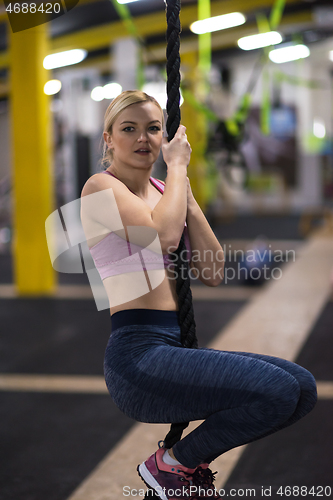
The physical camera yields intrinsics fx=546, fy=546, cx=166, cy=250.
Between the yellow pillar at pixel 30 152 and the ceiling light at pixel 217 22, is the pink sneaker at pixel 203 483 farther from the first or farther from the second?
the ceiling light at pixel 217 22

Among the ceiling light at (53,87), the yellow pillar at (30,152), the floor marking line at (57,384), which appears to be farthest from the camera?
the yellow pillar at (30,152)

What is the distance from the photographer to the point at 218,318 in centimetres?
428

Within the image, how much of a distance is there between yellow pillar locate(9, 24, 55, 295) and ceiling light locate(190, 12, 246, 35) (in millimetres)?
3054

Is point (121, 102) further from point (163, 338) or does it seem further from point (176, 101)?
point (163, 338)

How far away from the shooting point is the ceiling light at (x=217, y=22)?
7.30 meters

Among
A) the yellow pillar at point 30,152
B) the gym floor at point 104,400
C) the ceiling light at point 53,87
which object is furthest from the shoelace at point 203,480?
the yellow pillar at point 30,152

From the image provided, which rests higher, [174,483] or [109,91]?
[109,91]

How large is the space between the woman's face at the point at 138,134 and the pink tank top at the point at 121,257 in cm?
15

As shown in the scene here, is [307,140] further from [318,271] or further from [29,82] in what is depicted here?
[29,82]

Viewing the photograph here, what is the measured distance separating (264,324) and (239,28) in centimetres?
616

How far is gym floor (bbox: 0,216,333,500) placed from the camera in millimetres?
1912

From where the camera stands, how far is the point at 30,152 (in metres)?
5.05

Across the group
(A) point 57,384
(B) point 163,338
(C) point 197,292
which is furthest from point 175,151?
(C) point 197,292

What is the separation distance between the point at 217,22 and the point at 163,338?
23.9ft
